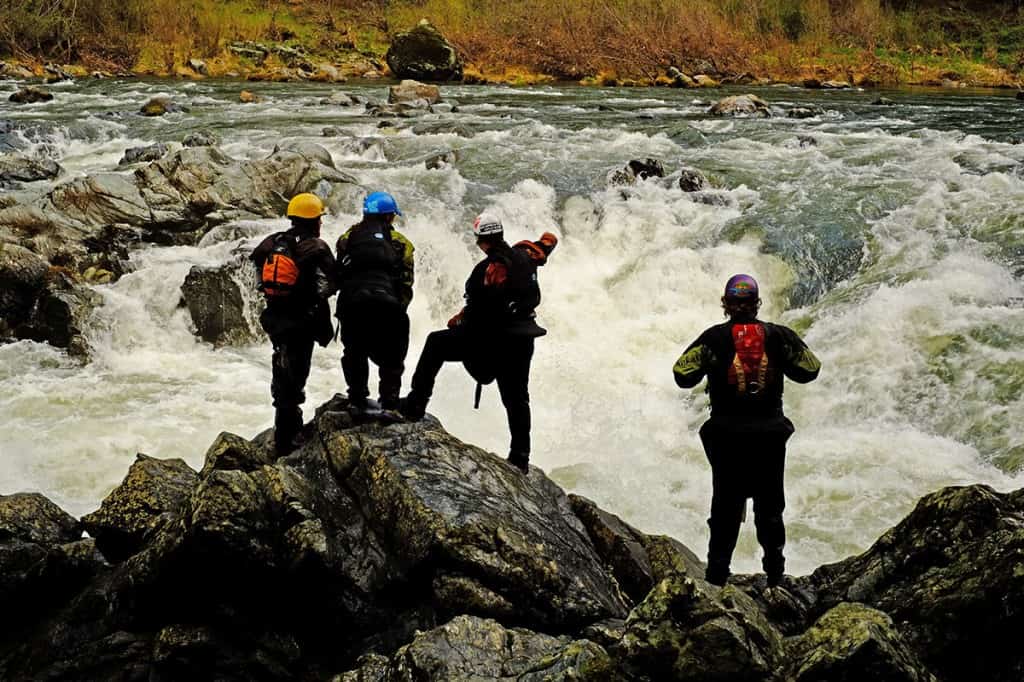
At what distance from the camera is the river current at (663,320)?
29.3 feet

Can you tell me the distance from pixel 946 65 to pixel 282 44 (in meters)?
29.7

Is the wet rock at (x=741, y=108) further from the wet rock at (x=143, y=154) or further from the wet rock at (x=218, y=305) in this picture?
the wet rock at (x=218, y=305)

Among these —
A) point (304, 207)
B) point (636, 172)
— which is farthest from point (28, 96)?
point (304, 207)

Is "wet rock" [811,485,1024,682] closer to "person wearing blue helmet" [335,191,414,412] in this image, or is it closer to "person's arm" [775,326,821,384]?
"person's arm" [775,326,821,384]

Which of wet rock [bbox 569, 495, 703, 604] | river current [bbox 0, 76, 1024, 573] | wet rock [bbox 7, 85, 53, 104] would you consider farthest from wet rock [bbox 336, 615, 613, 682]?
wet rock [bbox 7, 85, 53, 104]

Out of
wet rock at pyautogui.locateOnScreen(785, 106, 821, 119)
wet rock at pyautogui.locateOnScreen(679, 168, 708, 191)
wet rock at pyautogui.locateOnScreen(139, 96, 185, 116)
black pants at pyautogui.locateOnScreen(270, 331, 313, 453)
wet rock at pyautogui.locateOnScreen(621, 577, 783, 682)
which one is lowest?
wet rock at pyautogui.locateOnScreen(621, 577, 783, 682)

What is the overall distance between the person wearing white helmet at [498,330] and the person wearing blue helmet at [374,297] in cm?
27

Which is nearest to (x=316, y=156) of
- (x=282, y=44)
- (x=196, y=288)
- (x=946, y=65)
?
(x=196, y=288)

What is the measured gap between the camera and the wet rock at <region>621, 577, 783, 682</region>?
3.75 meters

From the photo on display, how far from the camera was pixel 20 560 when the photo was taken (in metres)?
5.39

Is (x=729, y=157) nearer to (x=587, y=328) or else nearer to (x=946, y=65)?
(x=587, y=328)

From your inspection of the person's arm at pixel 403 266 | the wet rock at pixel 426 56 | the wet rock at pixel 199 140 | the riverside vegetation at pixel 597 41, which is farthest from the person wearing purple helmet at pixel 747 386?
the wet rock at pixel 426 56

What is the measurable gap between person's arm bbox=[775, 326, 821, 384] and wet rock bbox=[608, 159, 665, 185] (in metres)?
11.2

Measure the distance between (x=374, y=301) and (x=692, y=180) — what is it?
36.0 feet
